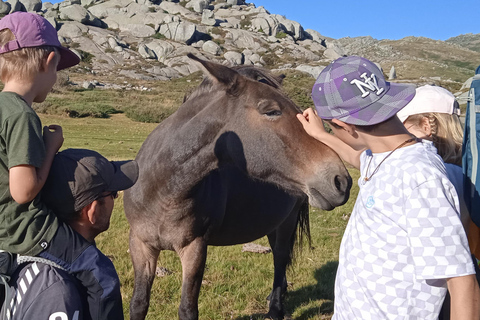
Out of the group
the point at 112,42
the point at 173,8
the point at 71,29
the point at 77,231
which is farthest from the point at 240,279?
the point at 173,8

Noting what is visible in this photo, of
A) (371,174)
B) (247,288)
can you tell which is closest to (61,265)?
(371,174)

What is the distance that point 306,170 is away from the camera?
9.71 ft

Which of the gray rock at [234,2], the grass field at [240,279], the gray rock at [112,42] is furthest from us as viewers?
the gray rock at [234,2]

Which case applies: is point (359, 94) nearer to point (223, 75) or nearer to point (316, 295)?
point (223, 75)

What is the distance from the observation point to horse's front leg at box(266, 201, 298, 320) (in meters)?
4.84

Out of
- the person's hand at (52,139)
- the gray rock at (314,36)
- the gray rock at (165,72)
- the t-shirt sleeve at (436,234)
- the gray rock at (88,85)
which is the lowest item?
the gray rock at (88,85)

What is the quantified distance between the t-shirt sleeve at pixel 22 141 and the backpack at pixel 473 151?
Result: 188 cm

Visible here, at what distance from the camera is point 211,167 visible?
10.9 ft

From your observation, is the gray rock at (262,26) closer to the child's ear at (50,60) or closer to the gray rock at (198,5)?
the gray rock at (198,5)

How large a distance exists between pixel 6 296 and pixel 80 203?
49 centimetres

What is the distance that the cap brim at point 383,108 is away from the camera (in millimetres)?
1740

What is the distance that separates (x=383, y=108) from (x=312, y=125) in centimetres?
100

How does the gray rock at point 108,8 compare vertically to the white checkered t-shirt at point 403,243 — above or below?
above

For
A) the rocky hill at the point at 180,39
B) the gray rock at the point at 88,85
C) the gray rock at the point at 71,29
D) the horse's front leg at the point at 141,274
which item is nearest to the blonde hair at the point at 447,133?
the horse's front leg at the point at 141,274
